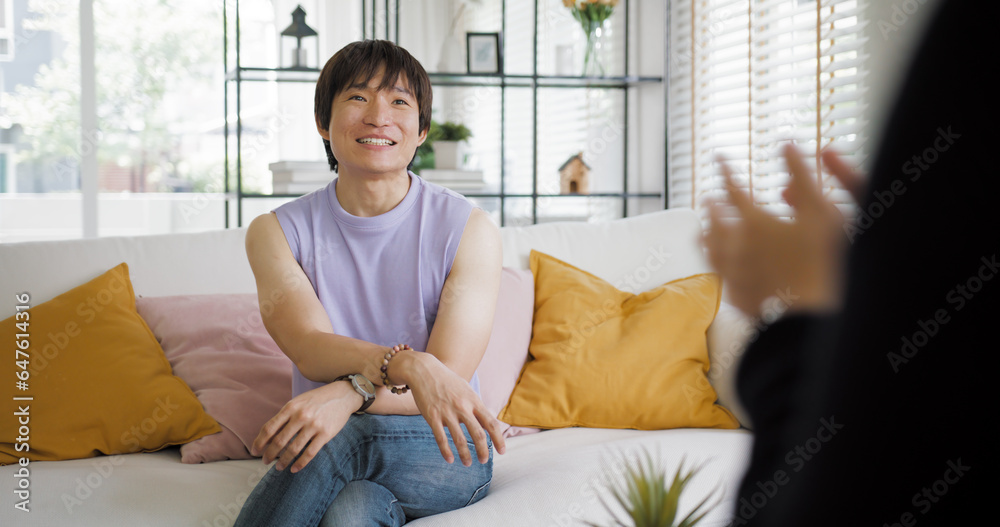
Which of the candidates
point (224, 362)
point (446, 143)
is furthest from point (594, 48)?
point (224, 362)

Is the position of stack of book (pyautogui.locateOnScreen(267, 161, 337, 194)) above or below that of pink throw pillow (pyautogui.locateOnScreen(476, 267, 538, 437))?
above

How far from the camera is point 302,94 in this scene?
350 cm

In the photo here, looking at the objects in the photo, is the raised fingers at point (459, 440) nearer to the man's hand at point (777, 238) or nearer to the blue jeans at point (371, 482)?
the blue jeans at point (371, 482)

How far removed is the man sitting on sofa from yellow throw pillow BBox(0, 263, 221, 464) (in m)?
0.30

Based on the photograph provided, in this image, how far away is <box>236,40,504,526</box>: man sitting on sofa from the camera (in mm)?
1248

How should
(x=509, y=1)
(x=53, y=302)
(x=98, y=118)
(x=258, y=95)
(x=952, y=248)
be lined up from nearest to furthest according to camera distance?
1. (x=952, y=248)
2. (x=53, y=302)
3. (x=98, y=118)
4. (x=258, y=95)
5. (x=509, y=1)

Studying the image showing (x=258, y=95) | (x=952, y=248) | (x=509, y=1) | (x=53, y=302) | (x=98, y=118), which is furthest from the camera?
(x=509, y=1)

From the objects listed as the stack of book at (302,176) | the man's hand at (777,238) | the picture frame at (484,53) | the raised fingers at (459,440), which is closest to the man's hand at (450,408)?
the raised fingers at (459,440)

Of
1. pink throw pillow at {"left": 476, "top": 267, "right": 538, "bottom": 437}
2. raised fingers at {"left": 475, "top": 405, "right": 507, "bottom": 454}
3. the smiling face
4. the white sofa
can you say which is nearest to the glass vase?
the white sofa

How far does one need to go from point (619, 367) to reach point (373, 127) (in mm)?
795

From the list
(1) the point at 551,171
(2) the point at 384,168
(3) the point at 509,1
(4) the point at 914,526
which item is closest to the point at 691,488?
(2) the point at 384,168

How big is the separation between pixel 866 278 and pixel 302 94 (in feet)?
11.6

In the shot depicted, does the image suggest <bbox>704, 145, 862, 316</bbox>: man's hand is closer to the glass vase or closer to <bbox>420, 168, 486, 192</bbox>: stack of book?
<bbox>420, 168, 486, 192</bbox>: stack of book

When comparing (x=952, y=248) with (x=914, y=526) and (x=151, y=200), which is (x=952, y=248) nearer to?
(x=914, y=526)
